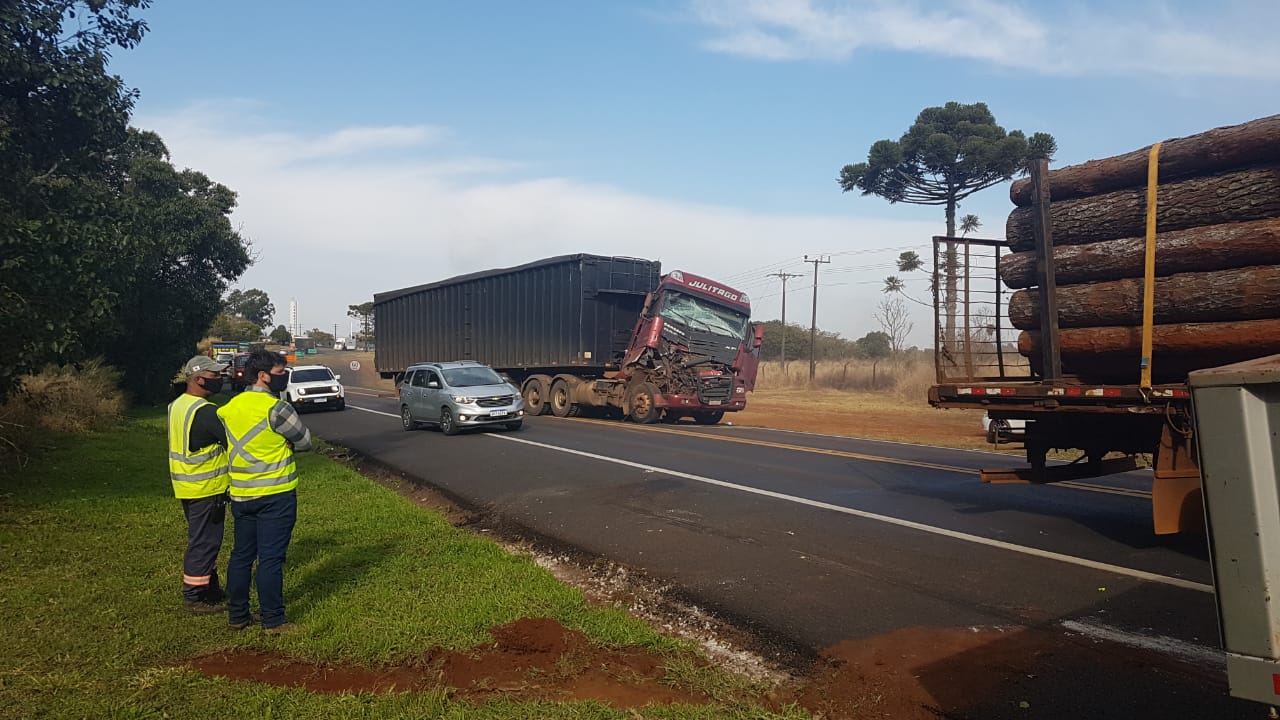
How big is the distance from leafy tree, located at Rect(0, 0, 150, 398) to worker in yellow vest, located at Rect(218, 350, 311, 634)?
4.37 metres

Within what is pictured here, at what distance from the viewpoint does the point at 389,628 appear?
5.23 metres

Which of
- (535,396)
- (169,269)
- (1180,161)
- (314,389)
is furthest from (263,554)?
(169,269)

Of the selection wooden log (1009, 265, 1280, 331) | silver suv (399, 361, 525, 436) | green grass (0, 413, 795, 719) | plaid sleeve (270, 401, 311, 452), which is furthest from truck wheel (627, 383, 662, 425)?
plaid sleeve (270, 401, 311, 452)

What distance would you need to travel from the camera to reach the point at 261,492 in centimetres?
526

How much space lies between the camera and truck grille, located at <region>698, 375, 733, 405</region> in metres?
21.1

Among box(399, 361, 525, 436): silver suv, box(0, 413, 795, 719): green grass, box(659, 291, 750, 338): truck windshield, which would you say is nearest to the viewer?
box(0, 413, 795, 719): green grass

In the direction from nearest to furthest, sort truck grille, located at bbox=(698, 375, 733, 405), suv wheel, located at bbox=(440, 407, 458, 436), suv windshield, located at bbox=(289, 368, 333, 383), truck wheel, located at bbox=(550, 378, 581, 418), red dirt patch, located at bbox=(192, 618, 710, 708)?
1. red dirt patch, located at bbox=(192, 618, 710, 708)
2. suv wheel, located at bbox=(440, 407, 458, 436)
3. truck grille, located at bbox=(698, 375, 733, 405)
4. truck wheel, located at bbox=(550, 378, 581, 418)
5. suv windshield, located at bbox=(289, 368, 333, 383)

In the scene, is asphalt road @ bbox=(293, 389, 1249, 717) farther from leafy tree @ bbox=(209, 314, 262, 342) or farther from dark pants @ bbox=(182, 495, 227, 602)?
leafy tree @ bbox=(209, 314, 262, 342)

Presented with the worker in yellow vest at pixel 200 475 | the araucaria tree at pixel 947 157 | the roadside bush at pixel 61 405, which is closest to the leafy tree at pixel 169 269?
the roadside bush at pixel 61 405

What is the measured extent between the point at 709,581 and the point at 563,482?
5196 mm

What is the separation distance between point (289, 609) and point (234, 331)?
299 feet

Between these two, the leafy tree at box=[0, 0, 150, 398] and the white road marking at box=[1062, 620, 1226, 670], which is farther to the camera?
the leafy tree at box=[0, 0, 150, 398]

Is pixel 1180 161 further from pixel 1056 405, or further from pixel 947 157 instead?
pixel 947 157

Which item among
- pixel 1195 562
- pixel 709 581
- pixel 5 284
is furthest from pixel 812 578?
pixel 5 284
